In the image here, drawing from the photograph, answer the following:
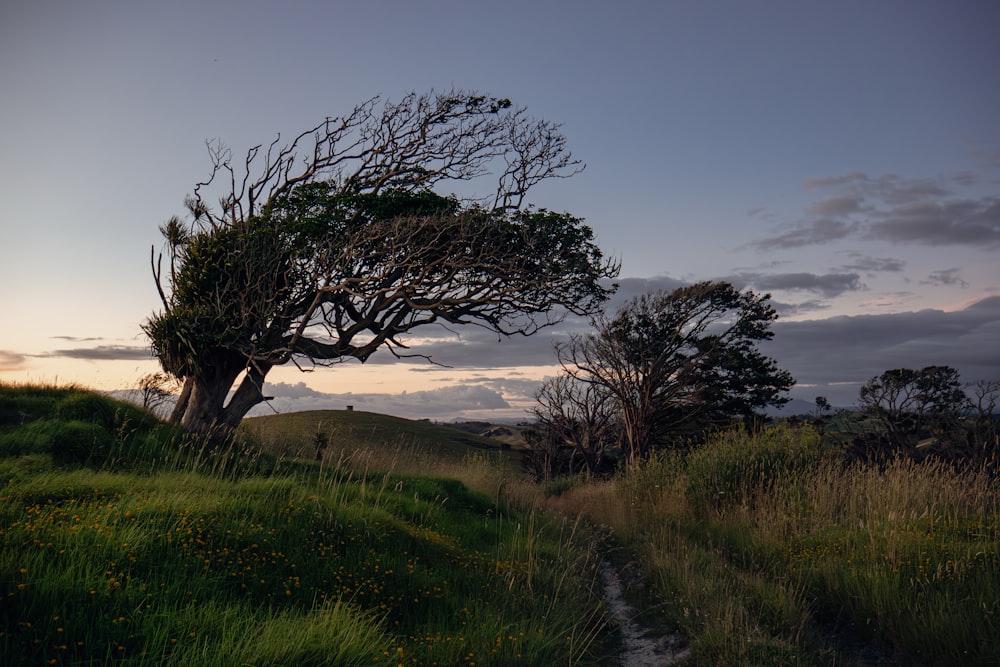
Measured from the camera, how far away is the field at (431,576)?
4383 millimetres

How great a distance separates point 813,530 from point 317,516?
6942 mm

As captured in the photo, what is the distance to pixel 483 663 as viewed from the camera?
4.81m

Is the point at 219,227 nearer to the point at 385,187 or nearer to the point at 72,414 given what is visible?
the point at 385,187

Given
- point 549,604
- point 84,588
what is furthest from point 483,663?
point 84,588

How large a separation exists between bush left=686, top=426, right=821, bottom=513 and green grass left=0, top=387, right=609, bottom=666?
4162mm

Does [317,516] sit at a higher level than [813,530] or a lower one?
higher

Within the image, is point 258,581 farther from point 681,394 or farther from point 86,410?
point 681,394

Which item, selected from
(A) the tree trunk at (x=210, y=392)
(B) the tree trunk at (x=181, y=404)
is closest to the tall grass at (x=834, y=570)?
(A) the tree trunk at (x=210, y=392)

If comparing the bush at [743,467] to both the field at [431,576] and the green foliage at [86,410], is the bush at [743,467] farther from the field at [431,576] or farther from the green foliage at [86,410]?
the green foliage at [86,410]

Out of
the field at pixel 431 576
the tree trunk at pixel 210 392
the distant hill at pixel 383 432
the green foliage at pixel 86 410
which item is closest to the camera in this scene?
the field at pixel 431 576

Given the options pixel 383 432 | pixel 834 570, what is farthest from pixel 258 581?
pixel 383 432

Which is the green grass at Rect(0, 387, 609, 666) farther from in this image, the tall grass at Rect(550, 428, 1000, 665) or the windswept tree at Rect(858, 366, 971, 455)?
the windswept tree at Rect(858, 366, 971, 455)

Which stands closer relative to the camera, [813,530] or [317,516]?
[317,516]

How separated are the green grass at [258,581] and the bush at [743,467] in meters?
4.16
